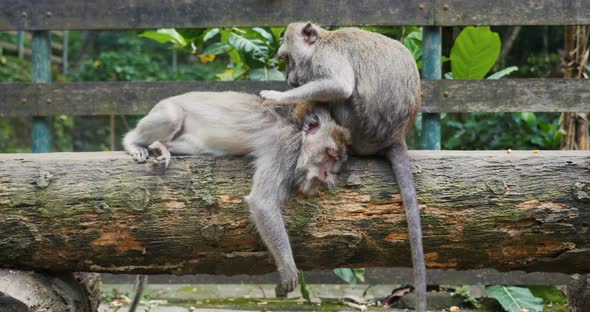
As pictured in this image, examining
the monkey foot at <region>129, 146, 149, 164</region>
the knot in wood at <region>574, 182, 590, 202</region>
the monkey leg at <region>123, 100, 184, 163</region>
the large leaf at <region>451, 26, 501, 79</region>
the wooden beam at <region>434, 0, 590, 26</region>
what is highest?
the wooden beam at <region>434, 0, 590, 26</region>

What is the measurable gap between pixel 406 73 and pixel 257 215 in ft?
3.98

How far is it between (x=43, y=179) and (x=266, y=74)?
314 centimetres

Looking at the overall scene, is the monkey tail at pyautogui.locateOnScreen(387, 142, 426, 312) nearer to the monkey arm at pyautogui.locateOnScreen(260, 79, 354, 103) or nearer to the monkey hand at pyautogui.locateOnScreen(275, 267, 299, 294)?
the monkey arm at pyautogui.locateOnScreen(260, 79, 354, 103)

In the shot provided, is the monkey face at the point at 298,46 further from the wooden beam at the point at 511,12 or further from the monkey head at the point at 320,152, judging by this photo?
the wooden beam at the point at 511,12

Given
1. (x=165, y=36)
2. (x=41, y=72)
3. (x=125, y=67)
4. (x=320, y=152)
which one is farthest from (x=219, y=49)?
(x=125, y=67)

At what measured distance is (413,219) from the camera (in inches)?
135

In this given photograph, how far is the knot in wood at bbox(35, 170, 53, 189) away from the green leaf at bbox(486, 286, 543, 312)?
3689 millimetres

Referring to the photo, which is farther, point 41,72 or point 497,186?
point 41,72

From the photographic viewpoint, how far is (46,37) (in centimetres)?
566

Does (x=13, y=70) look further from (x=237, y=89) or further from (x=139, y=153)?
(x=139, y=153)

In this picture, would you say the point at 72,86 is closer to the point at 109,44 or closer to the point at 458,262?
the point at 458,262

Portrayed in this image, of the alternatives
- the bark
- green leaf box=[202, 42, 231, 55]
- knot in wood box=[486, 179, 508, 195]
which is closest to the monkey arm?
knot in wood box=[486, 179, 508, 195]

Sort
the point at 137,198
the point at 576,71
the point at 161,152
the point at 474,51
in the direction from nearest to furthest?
1. the point at 137,198
2. the point at 161,152
3. the point at 474,51
4. the point at 576,71

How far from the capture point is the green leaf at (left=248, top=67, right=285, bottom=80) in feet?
20.8
